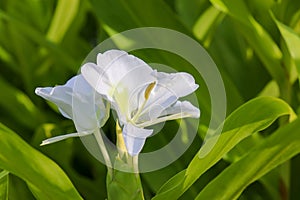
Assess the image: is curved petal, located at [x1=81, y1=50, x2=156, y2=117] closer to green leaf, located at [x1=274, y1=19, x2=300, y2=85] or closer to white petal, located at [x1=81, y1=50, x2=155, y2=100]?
white petal, located at [x1=81, y1=50, x2=155, y2=100]

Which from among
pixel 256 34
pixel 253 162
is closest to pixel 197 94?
pixel 256 34

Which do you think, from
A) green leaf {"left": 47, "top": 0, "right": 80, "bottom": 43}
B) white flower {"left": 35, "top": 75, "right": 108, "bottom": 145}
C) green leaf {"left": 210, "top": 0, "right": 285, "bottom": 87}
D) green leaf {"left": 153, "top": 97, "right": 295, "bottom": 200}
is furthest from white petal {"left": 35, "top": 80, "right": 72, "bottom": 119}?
green leaf {"left": 47, "top": 0, "right": 80, "bottom": 43}

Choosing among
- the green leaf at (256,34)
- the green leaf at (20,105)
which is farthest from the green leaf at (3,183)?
the green leaf at (20,105)

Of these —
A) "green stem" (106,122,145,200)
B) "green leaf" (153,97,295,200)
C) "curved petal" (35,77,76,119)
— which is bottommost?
"green leaf" (153,97,295,200)

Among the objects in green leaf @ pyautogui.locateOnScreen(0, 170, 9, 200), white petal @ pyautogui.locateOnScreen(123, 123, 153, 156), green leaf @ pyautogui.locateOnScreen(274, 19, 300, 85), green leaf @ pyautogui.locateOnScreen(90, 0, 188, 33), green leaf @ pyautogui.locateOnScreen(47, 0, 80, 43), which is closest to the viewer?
white petal @ pyautogui.locateOnScreen(123, 123, 153, 156)

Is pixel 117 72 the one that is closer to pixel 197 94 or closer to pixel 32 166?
pixel 32 166

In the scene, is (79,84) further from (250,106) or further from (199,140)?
(199,140)

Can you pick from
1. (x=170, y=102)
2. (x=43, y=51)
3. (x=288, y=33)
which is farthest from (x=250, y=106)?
(x=43, y=51)
